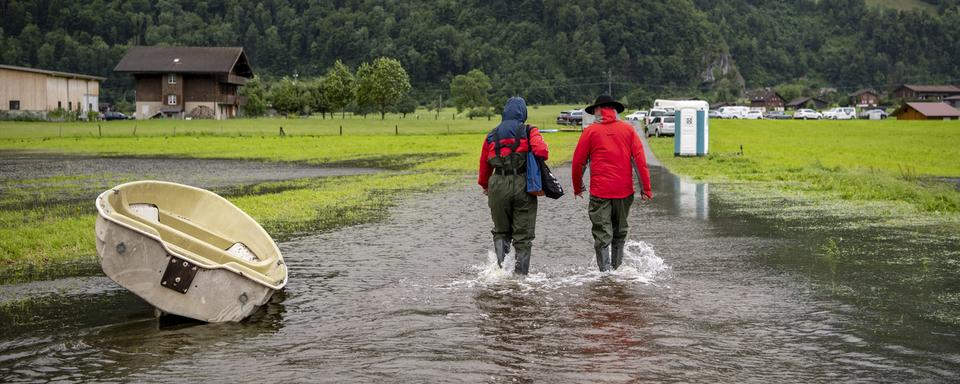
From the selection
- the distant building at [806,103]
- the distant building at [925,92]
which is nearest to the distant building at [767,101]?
the distant building at [806,103]

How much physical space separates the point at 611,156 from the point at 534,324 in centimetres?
286

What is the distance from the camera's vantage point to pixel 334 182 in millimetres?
25625

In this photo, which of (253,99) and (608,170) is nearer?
(608,170)

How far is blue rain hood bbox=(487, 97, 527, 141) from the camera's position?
9992mm

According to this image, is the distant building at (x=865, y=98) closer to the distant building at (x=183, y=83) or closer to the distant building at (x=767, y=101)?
the distant building at (x=767, y=101)

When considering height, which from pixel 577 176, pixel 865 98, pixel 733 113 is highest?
pixel 865 98

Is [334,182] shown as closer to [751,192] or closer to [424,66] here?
[751,192]

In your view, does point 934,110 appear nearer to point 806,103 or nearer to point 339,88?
point 806,103

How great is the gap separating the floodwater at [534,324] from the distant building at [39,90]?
309ft

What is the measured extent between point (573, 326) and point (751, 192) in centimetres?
1489

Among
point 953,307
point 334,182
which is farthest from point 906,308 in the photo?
point 334,182

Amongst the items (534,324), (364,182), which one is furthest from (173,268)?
(364,182)

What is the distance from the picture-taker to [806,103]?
190m

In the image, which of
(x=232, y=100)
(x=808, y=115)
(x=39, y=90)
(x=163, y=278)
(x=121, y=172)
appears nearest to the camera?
(x=163, y=278)
